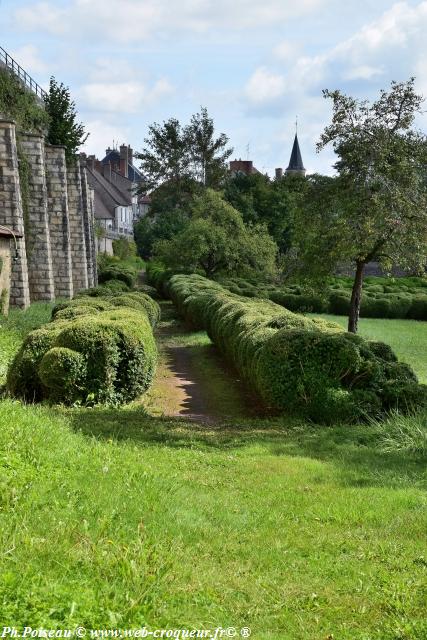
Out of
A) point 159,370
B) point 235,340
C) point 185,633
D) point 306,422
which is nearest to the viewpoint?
point 185,633

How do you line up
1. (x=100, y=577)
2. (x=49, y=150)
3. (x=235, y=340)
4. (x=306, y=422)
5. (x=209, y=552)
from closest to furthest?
(x=100, y=577), (x=209, y=552), (x=306, y=422), (x=235, y=340), (x=49, y=150)

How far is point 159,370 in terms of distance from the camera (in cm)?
1844

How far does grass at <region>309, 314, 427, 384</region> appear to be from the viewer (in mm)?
21167

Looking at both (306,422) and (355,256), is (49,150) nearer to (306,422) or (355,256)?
(355,256)

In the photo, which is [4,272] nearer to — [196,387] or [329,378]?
[196,387]

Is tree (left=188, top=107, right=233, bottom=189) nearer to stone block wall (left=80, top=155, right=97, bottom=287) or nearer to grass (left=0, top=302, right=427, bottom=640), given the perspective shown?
stone block wall (left=80, top=155, right=97, bottom=287)

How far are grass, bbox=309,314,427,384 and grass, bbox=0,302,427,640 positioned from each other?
10164 mm

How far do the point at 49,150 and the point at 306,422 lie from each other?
26.8m

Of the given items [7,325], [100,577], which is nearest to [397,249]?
[7,325]

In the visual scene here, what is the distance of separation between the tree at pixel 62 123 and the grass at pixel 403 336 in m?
17.8

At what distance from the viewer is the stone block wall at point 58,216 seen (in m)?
33.7

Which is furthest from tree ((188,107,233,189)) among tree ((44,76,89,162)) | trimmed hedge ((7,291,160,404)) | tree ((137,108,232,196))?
trimmed hedge ((7,291,160,404))

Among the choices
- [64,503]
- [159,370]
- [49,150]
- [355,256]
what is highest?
[49,150]

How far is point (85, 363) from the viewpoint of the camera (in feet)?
38.2
